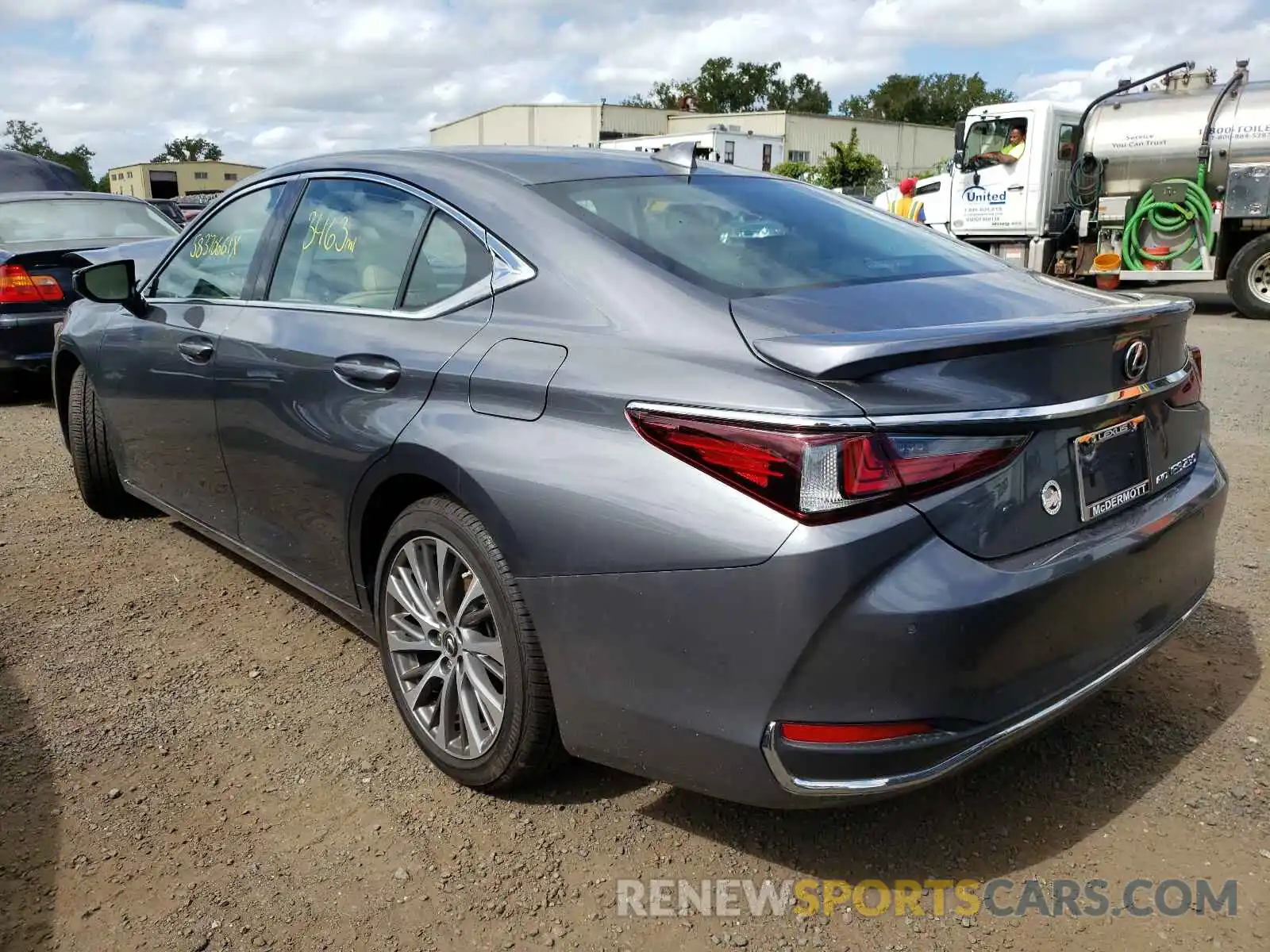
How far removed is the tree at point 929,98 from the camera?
86.4 m

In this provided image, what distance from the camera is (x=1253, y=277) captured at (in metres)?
12.6

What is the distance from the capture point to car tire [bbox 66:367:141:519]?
466 centimetres

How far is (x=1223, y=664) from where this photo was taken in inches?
128

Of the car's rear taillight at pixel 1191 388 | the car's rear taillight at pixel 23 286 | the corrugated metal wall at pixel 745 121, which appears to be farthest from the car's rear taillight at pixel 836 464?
the corrugated metal wall at pixel 745 121

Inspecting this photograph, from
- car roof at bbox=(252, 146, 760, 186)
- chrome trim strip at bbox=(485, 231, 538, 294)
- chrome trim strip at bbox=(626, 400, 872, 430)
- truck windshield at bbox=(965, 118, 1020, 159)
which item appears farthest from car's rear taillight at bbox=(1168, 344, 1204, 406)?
truck windshield at bbox=(965, 118, 1020, 159)

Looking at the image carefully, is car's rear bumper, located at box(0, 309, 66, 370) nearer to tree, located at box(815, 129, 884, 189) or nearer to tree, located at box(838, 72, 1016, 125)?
tree, located at box(815, 129, 884, 189)

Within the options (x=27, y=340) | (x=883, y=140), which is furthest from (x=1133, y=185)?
(x=883, y=140)

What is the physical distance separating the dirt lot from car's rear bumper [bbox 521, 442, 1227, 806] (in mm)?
380

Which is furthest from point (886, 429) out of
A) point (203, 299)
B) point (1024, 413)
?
point (203, 299)

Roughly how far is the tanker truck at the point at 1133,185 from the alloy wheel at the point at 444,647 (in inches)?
412


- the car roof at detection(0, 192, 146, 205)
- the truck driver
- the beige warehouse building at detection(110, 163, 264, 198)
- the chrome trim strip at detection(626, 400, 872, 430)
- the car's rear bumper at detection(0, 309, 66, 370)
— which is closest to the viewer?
the chrome trim strip at detection(626, 400, 872, 430)

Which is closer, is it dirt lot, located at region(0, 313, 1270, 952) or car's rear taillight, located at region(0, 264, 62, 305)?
dirt lot, located at region(0, 313, 1270, 952)

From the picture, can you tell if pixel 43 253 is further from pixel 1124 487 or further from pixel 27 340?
pixel 1124 487

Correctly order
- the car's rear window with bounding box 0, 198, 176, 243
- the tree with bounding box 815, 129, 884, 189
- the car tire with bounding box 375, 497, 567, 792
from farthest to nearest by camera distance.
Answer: the tree with bounding box 815, 129, 884, 189 → the car's rear window with bounding box 0, 198, 176, 243 → the car tire with bounding box 375, 497, 567, 792
